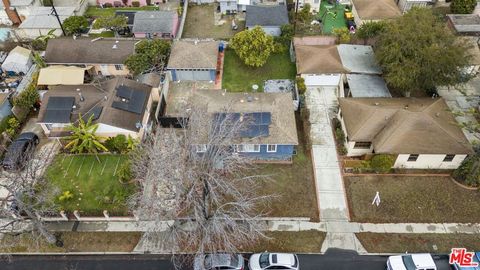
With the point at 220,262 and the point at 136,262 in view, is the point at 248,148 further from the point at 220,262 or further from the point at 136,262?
the point at 136,262

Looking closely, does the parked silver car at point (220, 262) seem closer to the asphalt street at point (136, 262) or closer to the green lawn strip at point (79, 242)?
the asphalt street at point (136, 262)

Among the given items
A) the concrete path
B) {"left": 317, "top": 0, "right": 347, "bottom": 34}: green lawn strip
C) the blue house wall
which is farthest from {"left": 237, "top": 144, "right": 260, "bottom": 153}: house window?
{"left": 317, "top": 0, "right": 347, "bottom": 34}: green lawn strip

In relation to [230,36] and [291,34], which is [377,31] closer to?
[291,34]

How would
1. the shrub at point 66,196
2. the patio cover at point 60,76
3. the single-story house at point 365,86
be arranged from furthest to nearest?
1. the patio cover at point 60,76
2. the single-story house at point 365,86
3. the shrub at point 66,196

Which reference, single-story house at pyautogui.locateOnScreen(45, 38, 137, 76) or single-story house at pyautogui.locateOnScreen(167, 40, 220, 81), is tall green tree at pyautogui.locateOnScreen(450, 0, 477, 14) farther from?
single-story house at pyautogui.locateOnScreen(45, 38, 137, 76)

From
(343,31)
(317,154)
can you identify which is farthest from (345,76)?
(317,154)

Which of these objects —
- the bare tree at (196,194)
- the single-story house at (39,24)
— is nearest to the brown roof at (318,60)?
the bare tree at (196,194)
